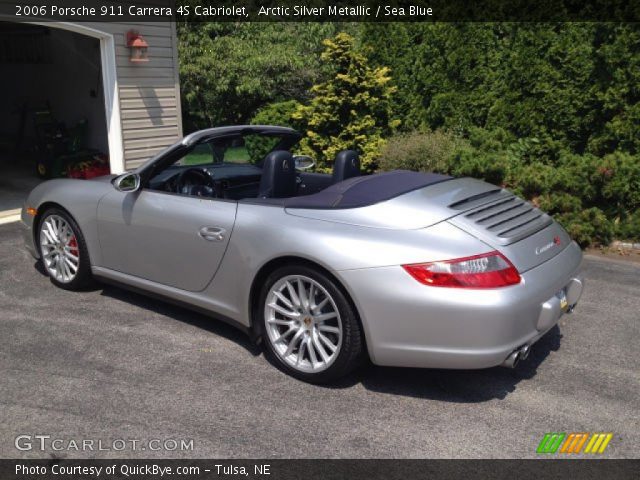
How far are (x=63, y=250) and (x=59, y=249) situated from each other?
0.06 m

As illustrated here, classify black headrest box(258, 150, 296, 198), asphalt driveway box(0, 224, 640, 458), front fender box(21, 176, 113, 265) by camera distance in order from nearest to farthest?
asphalt driveway box(0, 224, 640, 458)
black headrest box(258, 150, 296, 198)
front fender box(21, 176, 113, 265)

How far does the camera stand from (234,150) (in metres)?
5.02

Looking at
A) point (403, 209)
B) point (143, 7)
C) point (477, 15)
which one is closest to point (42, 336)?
point (403, 209)

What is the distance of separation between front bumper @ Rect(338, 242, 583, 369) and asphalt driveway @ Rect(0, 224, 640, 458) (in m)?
0.35

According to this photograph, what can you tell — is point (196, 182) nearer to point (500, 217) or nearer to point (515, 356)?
point (500, 217)

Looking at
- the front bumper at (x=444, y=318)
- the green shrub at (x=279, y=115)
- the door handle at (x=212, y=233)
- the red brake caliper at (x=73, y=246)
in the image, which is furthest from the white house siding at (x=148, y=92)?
the front bumper at (x=444, y=318)

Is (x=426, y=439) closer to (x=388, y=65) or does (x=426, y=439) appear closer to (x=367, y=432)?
(x=367, y=432)

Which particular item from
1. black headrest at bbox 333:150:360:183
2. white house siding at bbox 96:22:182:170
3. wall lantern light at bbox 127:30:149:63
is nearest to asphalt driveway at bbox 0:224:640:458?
black headrest at bbox 333:150:360:183

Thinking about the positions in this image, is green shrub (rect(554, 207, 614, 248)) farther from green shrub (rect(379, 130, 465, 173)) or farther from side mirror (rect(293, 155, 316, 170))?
side mirror (rect(293, 155, 316, 170))

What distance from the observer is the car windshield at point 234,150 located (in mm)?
4699

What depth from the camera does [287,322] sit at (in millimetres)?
3773

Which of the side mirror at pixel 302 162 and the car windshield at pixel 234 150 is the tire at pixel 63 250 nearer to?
the car windshield at pixel 234 150

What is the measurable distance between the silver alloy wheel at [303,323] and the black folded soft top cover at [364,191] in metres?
0.49

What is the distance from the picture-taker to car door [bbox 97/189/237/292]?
160 inches
